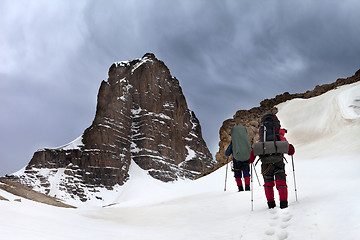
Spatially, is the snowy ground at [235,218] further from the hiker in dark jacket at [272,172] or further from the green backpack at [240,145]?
the green backpack at [240,145]

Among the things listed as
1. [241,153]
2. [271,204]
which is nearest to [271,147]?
[271,204]

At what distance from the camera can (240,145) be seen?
34.6ft

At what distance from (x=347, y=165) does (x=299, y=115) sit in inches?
402

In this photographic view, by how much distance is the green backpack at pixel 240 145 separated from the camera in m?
10.5

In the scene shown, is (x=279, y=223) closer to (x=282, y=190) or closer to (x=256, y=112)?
(x=282, y=190)

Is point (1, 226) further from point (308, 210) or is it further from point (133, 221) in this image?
point (308, 210)

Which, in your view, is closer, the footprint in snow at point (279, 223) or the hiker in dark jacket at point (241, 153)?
the footprint in snow at point (279, 223)

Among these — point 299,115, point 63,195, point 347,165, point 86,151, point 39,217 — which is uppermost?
point 86,151

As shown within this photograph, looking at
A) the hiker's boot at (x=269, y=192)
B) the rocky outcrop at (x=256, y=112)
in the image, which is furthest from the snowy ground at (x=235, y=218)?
the rocky outcrop at (x=256, y=112)

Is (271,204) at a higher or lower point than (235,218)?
higher

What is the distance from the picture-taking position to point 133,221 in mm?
7805

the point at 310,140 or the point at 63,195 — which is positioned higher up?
the point at 63,195

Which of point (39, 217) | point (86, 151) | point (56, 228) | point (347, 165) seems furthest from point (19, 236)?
point (86, 151)

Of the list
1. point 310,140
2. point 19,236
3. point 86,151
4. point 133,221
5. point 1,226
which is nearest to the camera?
point 19,236
